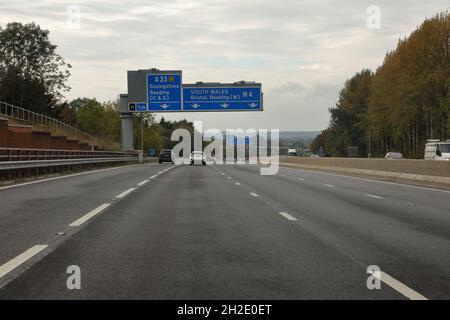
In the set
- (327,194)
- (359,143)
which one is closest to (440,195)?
(327,194)

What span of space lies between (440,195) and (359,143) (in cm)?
10936

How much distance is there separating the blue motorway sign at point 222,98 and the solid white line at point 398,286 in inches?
2099

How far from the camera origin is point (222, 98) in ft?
197

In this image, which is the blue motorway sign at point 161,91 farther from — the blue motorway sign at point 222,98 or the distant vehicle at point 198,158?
the distant vehicle at point 198,158

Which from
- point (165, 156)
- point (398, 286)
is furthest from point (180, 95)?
point (398, 286)

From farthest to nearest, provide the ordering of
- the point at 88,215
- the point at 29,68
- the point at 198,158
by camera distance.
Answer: the point at 29,68, the point at 198,158, the point at 88,215

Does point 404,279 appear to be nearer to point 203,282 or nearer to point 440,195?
point 203,282

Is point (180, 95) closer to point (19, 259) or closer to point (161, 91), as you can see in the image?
point (161, 91)

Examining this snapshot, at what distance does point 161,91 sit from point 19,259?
171ft

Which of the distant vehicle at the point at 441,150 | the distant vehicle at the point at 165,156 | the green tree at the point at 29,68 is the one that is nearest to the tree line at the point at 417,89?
the distant vehicle at the point at 441,150

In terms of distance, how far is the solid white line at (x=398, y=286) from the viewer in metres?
6.07

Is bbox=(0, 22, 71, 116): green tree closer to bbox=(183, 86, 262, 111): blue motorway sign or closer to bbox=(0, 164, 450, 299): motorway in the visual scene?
bbox=(183, 86, 262, 111): blue motorway sign

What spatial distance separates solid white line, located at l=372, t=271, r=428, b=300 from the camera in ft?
19.9
